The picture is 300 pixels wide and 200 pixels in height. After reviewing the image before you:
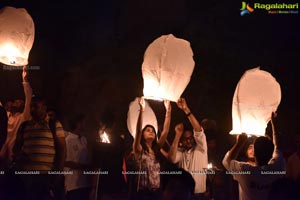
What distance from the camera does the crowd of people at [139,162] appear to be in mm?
3742

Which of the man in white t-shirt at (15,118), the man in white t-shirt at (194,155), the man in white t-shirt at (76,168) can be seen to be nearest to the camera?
the man in white t-shirt at (15,118)

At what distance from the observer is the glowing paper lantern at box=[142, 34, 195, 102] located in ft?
16.1

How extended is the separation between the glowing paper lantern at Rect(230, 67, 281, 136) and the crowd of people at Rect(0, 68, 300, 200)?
0.27 metres

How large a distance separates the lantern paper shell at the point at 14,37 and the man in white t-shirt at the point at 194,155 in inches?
97.3

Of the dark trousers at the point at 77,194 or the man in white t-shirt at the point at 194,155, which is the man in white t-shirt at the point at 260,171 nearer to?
the man in white t-shirt at the point at 194,155

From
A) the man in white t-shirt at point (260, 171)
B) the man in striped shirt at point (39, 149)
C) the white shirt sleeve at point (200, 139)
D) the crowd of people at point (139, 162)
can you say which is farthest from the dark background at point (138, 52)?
the man in white t-shirt at point (260, 171)

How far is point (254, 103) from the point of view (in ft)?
Result: 16.0

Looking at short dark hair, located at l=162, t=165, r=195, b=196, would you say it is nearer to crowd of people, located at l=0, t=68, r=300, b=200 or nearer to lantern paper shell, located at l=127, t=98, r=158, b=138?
crowd of people, located at l=0, t=68, r=300, b=200

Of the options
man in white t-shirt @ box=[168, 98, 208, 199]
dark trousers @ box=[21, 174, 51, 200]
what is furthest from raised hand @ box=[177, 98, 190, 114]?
dark trousers @ box=[21, 174, 51, 200]

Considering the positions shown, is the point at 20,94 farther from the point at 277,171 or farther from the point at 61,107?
the point at 277,171

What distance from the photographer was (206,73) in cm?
1055

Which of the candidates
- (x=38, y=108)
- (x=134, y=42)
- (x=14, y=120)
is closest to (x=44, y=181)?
(x=38, y=108)

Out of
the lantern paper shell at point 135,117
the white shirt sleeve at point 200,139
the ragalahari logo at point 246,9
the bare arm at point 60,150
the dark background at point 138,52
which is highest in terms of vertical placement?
the ragalahari logo at point 246,9

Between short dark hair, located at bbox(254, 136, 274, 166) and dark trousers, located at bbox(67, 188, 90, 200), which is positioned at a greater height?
short dark hair, located at bbox(254, 136, 274, 166)
